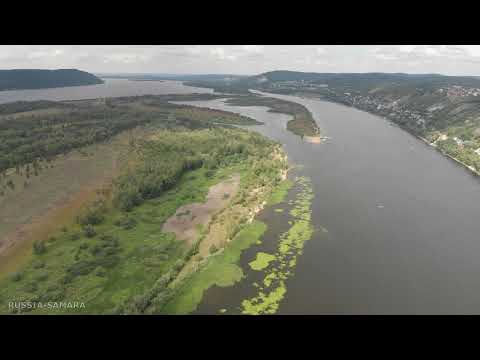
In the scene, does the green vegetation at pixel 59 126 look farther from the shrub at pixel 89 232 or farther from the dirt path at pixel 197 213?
the dirt path at pixel 197 213

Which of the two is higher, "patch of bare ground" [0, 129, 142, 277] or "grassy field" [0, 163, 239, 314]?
"patch of bare ground" [0, 129, 142, 277]

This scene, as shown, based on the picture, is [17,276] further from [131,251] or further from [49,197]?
[49,197]

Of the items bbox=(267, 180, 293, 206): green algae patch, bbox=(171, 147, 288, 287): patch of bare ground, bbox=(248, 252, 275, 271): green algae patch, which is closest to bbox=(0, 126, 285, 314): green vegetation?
bbox=(171, 147, 288, 287): patch of bare ground

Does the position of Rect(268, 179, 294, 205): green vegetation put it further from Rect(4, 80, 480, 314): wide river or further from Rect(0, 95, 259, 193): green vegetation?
Rect(0, 95, 259, 193): green vegetation

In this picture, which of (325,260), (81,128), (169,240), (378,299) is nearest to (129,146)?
(81,128)

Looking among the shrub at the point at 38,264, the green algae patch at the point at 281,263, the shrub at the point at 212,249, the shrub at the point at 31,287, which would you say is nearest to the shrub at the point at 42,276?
the shrub at the point at 31,287

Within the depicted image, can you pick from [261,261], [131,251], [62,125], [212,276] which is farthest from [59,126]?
[261,261]
